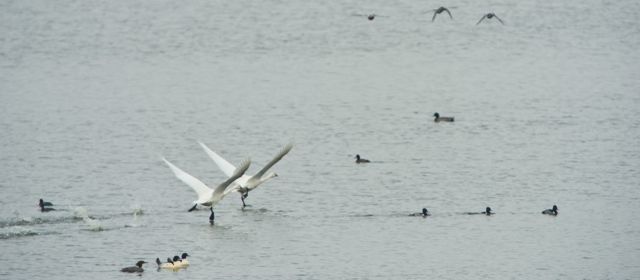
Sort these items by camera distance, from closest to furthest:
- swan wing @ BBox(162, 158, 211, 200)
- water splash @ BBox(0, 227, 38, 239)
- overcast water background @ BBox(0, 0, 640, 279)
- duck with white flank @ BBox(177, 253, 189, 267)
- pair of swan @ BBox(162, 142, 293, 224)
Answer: duck with white flank @ BBox(177, 253, 189, 267) < overcast water background @ BBox(0, 0, 640, 279) < water splash @ BBox(0, 227, 38, 239) < pair of swan @ BBox(162, 142, 293, 224) < swan wing @ BBox(162, 158, 211, 200)

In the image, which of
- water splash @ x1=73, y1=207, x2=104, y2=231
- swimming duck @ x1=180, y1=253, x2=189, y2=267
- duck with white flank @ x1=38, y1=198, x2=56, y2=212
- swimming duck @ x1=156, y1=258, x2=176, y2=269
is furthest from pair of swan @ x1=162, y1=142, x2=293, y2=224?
swimming duck @ x1=156, y1=258, x2=176, y2=269

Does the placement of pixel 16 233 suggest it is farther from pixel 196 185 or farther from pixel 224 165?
pixel 224 165

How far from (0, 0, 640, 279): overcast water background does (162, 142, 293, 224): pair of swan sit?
48 cm

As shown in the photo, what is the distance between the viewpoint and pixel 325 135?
127 feet

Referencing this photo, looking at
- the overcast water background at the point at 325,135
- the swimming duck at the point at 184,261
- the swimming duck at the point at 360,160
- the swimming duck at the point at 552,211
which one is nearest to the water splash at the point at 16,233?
the overcast water background at the point at 325,135

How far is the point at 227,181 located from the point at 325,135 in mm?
9826

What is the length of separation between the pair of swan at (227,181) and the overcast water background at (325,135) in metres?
0.48

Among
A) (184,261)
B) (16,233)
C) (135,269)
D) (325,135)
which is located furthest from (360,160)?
(135,269)

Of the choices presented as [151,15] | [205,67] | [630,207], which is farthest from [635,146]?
[151,15]

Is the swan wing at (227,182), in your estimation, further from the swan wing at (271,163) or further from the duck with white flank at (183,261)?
the duck with white flank at (183,261)

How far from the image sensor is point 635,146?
37.2 meters

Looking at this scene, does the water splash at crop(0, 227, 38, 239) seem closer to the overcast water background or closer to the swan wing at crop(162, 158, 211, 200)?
the overcast water background

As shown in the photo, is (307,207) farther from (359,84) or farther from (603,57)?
(603,57)

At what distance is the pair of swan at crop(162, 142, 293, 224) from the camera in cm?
2903
